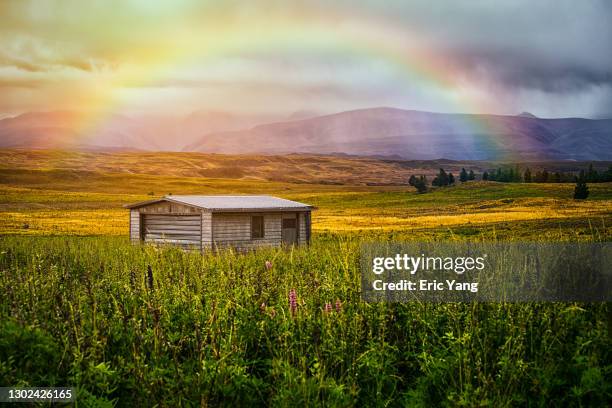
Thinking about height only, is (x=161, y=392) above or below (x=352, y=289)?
below

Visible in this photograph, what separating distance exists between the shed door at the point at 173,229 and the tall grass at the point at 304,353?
1712 cm

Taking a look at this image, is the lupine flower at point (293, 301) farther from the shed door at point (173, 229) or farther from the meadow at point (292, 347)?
the shed door at point (173, 229)

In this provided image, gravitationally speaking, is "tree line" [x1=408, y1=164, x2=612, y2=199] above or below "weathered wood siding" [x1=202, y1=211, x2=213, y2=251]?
above

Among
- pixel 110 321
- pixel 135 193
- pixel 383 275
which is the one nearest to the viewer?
pixel 110 321

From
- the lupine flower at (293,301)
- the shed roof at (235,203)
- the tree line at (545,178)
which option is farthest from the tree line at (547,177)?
the lupine flower at (293,301)

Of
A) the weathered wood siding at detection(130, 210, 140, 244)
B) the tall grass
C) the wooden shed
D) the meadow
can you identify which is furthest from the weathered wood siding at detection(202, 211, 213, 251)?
the tall grass

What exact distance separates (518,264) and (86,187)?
7786 centimetres

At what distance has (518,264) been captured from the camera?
33.2 ft

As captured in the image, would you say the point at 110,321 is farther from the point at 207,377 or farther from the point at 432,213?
the point at 432,213

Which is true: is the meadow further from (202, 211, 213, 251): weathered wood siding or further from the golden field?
(202, 211, 213, 251): weathered wood siding

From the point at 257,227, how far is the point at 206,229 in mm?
2538

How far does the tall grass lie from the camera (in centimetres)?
664

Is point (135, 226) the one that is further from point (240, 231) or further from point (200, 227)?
point (240, 231)

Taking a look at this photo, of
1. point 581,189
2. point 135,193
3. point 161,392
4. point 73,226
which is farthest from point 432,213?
point 161,392
